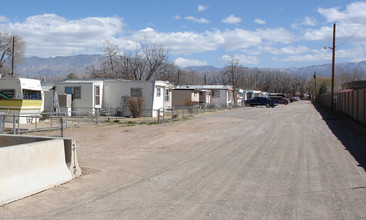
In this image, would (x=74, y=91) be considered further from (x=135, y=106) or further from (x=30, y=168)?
(x=30, y=168)

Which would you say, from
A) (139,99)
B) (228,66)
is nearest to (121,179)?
(139,99)

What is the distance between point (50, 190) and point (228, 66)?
217 ft

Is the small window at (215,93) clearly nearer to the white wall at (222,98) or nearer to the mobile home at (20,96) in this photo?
the white wall at (222,98)

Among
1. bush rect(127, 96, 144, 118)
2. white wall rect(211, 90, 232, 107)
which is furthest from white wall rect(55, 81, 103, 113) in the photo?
white wall rect(211, 90, 232, 107)

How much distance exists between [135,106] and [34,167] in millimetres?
21710

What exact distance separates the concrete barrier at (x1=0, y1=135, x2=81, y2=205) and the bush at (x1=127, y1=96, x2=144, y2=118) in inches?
790

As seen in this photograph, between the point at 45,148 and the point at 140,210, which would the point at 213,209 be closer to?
the point at 140,210

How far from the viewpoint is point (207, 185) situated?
754cm

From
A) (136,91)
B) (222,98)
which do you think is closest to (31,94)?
(136,91)

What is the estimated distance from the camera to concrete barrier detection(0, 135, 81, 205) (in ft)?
20.3

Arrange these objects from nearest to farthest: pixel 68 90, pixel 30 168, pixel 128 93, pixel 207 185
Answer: pixel 30 168 → pixel 207 185 → pixel 68 90 → pixel 128 93

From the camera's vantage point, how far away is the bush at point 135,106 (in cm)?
2855

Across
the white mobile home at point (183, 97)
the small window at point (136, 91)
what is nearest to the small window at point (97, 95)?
the small window at point (136, 91)

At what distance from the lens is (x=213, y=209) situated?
595cm
